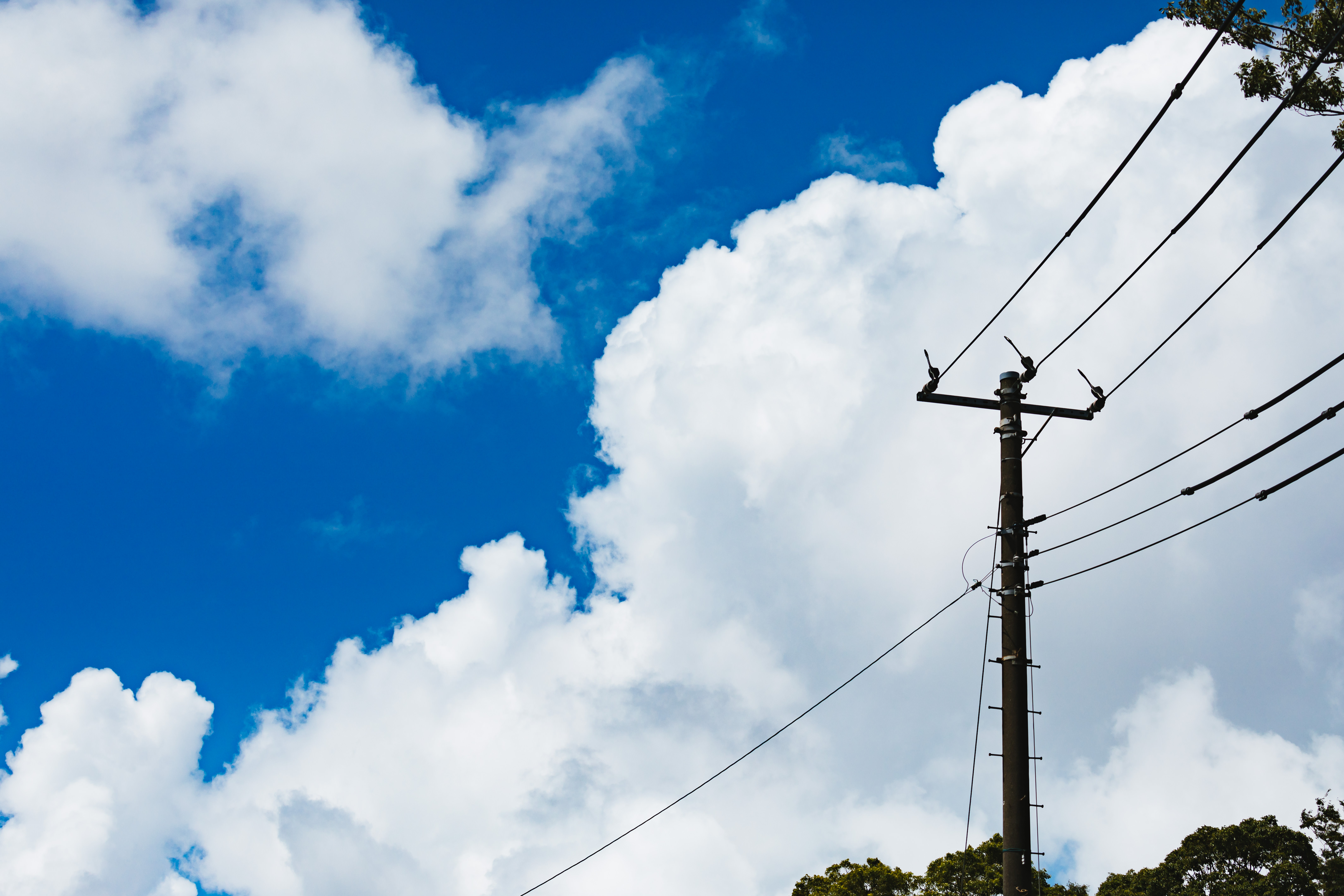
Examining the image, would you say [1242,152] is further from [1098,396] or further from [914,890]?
[914,890]

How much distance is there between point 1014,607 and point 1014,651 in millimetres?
560

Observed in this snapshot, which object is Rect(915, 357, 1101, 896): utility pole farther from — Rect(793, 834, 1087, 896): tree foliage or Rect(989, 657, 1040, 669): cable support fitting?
Rect(793, 834, 1087, 896): tree foliage

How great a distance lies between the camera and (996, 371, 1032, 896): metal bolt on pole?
12.0m

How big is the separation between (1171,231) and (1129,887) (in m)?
38.4

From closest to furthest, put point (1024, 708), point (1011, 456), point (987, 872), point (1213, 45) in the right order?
1. point (1213, 45)
2. point (1024, 708)
3. point (1011, 456)
4. point (987, 872)

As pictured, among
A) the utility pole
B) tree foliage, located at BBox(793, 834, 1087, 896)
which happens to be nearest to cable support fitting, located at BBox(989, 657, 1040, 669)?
the utility pole

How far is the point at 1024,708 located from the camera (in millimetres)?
12484

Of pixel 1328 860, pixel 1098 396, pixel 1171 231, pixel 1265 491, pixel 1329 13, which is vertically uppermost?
pixel 1329 13

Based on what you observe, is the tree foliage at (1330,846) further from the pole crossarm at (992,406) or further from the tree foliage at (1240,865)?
the pole crossarm at (992,406)

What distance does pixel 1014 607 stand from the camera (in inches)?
511

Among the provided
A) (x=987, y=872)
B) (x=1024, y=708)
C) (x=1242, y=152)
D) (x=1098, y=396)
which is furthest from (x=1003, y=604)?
(x=987, y=872)

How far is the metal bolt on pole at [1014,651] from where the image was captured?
12.0m

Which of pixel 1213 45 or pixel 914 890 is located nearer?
pixel 1213 45

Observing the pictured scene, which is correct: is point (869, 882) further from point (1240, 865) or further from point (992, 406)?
point (992, 406)
